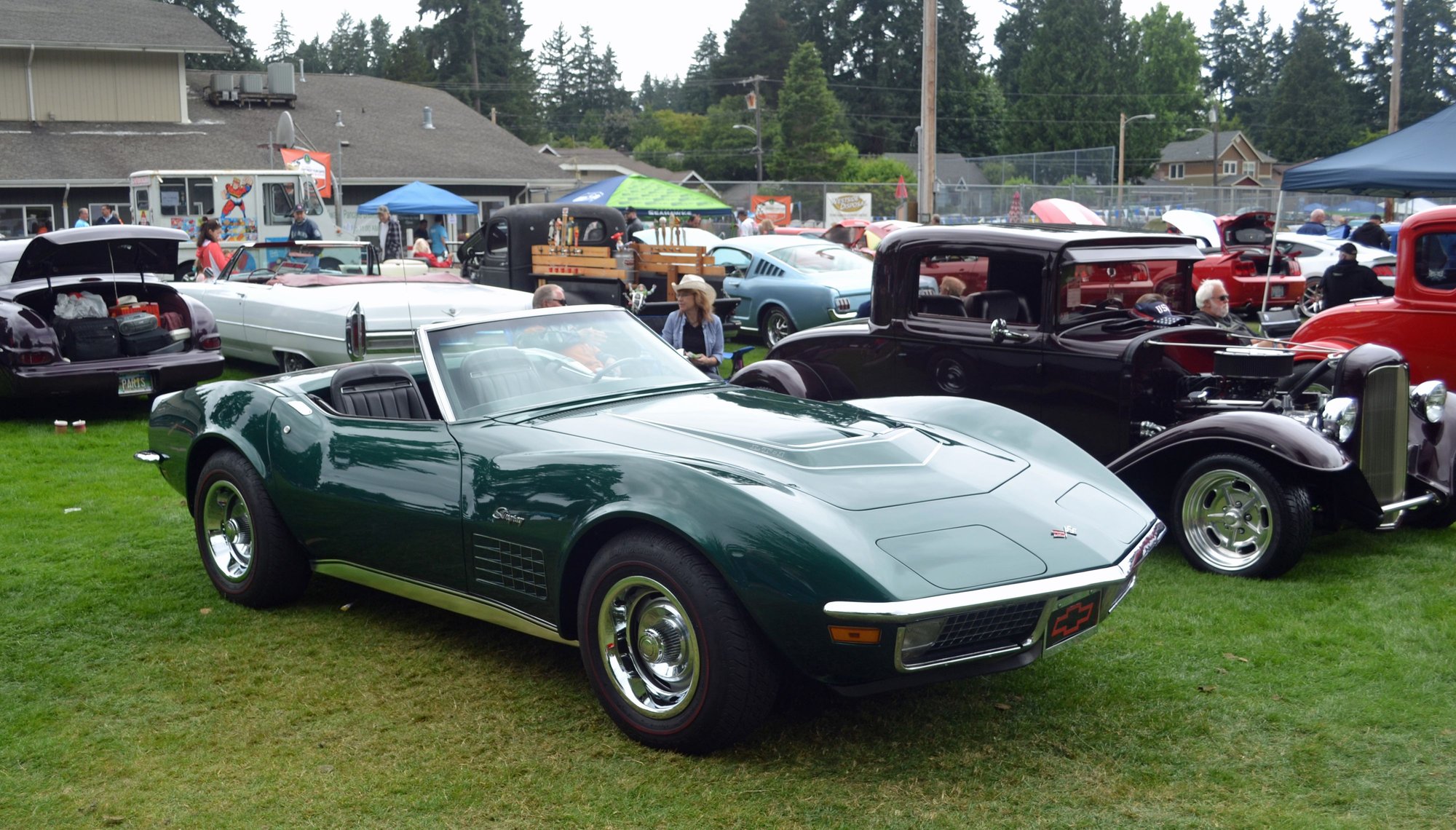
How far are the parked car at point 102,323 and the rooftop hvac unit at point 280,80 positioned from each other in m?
29.3

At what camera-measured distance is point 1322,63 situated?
99.9m

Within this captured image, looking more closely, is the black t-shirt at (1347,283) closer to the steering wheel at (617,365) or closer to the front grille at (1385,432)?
the front grille at (1385,432)

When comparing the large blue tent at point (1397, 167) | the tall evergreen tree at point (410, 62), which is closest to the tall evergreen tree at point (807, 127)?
the tall evergreen tree at point (410, 62)

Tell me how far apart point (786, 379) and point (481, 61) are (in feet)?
263

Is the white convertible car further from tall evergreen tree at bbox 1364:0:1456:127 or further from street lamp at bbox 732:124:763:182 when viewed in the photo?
tall evergreen tree at bbox 1364:0:1456:127

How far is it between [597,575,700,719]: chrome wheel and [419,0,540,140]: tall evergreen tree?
3199 inches

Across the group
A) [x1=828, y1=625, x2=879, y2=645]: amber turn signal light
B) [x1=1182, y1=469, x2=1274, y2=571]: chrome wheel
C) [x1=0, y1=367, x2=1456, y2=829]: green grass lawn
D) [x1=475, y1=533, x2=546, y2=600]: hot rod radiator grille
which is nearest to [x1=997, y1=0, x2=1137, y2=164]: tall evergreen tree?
[x1=1182, y1=469, x2=1274, y2=571]: chrome wheel

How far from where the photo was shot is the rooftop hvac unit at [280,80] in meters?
38.5

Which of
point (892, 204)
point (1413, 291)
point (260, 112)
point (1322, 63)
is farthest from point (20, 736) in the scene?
point (1322, 63)

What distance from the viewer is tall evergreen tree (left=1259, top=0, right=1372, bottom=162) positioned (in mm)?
97938

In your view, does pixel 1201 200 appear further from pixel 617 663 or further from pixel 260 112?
pixel 617 663

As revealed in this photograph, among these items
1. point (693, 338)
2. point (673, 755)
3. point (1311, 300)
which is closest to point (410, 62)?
point (1311, 300)

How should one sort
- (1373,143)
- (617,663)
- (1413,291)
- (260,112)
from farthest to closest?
1. (260,112)
2. (1373,143)
3. (1413,291)
4. (617,663)

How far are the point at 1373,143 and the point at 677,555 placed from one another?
46.5 ft
